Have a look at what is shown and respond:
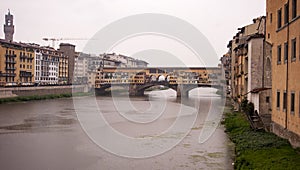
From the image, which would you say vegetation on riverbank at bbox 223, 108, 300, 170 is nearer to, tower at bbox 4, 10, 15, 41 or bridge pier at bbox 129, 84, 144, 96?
bridge pier at bbox 129, 84, 144, 96

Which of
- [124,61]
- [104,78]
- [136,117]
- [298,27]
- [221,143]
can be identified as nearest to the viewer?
[298,27]

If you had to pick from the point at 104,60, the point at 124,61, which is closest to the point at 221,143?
the point at 104,60

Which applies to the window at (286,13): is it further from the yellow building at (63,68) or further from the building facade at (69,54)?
the building facade at (69,54)

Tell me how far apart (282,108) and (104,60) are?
55829mm

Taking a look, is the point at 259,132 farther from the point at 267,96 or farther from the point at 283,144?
the point at 283,144

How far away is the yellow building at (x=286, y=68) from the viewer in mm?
8609

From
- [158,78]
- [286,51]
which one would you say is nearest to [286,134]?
[286,51]

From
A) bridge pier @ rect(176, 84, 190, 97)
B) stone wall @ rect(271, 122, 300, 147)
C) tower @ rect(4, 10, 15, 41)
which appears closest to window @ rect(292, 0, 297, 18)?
stone wall @ rect(271, 122, 300, 147)

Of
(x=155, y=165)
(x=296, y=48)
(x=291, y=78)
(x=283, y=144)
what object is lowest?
(x=155, y=165)

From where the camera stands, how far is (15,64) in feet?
125

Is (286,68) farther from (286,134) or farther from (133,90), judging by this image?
(133,90)

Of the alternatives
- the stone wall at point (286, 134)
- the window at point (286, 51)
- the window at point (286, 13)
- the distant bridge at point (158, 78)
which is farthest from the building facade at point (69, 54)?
the window at point (286, 51)

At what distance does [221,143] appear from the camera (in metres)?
12.8

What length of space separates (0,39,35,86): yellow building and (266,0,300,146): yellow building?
29291 millimetres
